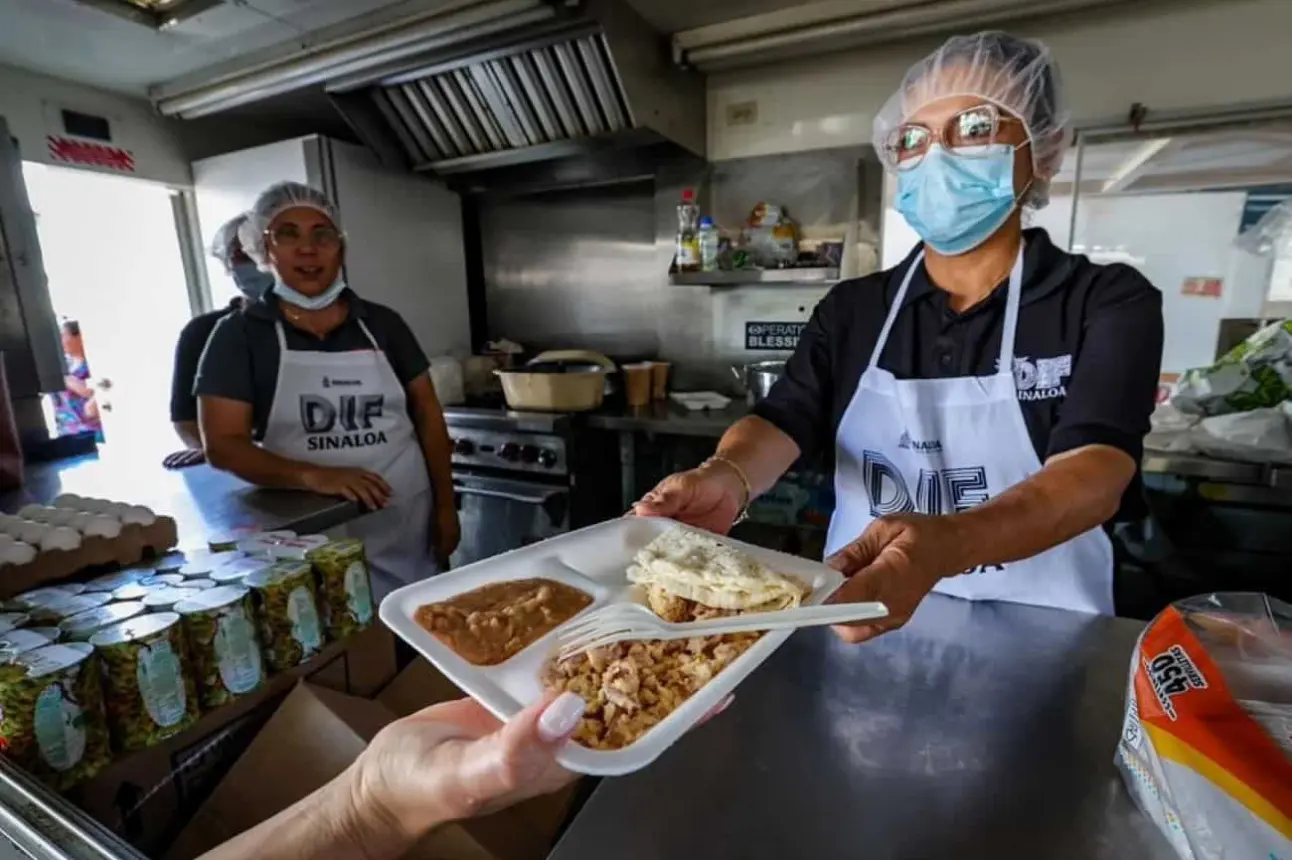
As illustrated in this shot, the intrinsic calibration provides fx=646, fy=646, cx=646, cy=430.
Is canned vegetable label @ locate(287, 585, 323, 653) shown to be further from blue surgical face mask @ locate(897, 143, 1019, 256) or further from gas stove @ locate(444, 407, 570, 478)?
gas stove @ locate(444, 407, 570, 478)

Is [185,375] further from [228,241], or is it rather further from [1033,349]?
[1033,349]

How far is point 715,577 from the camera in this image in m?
0.68

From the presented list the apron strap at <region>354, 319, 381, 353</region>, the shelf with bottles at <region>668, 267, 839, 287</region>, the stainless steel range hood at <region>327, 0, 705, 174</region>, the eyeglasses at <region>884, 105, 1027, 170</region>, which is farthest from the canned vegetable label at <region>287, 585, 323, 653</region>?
the shelf with bottles at <region>668, 267, 839, 287</region>

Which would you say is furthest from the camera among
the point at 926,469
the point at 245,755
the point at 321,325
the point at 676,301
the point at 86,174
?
the point at 676,301

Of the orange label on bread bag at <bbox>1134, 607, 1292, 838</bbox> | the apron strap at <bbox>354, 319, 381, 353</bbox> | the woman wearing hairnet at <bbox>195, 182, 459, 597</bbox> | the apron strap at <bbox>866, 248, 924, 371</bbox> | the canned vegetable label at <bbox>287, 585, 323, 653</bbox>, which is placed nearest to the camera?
the orange label on bread bag at <bbox>1134, 607, 1292, 838</bbox>

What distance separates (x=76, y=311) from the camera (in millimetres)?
2766

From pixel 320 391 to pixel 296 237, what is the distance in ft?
1.41

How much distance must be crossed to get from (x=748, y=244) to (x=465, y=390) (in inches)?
58.7

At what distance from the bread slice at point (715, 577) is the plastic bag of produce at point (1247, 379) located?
197 centimetres

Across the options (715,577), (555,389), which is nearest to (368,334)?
(555,389)

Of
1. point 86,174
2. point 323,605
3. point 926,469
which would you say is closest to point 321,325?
point 323,605

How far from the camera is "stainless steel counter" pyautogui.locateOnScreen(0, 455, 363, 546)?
4.60 ft

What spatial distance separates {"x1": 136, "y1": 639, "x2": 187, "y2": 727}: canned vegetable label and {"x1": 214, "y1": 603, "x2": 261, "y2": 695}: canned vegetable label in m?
0.05

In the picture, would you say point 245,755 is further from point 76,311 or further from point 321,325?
point 76,311
